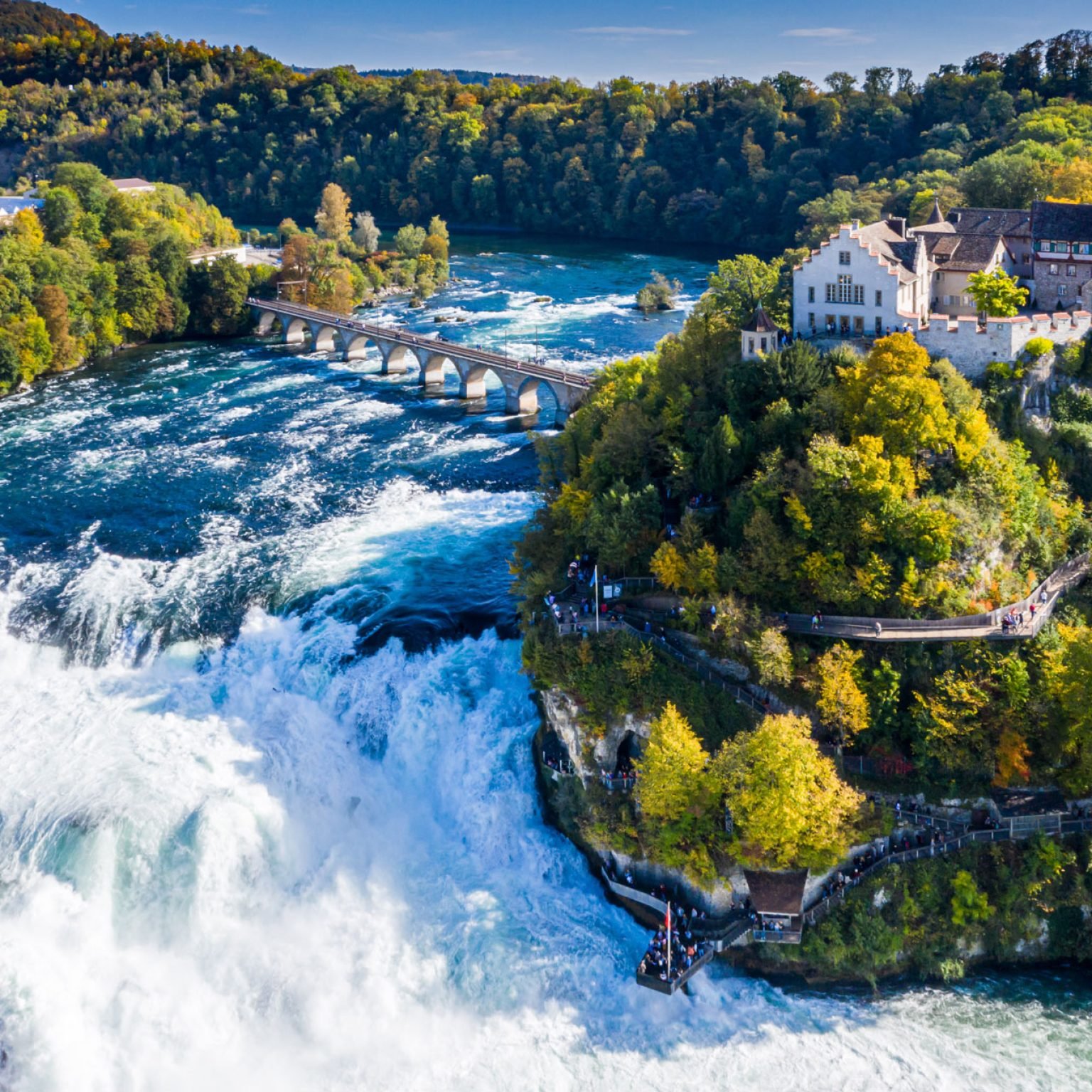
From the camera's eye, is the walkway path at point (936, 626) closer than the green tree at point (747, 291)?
Yes

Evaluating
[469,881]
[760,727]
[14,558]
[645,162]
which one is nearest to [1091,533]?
[760,727]

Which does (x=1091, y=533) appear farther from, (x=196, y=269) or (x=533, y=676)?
(x=196, y=269)

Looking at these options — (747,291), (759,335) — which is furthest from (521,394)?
(759,335)

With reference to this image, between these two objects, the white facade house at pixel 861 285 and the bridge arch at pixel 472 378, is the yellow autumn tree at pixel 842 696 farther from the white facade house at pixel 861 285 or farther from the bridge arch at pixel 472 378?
the bridge arch at pixel 472 378

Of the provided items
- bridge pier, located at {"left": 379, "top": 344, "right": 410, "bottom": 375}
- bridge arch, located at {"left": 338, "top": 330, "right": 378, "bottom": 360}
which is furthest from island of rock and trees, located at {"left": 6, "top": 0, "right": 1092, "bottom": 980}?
bridge arch, located at {"left": 338, "top": 330, "right": 378, "bottom": 360}

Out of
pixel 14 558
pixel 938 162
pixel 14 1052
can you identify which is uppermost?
pixel 938 162

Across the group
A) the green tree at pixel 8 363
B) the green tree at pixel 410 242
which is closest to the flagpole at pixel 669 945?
the green tree at pixel 8 363

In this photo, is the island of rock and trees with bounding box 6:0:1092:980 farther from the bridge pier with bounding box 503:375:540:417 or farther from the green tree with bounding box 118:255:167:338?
the green tree with bounding box 118:255:167:338
